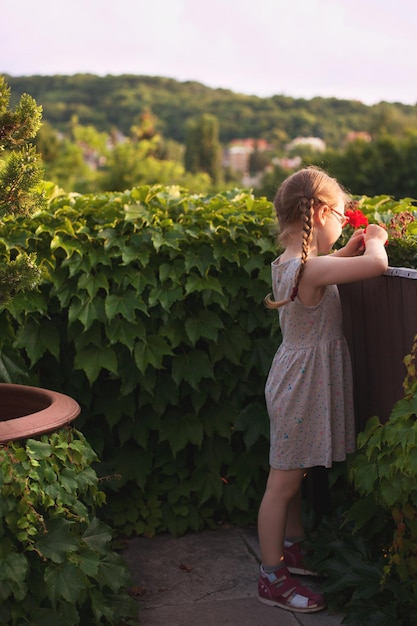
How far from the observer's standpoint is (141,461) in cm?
391

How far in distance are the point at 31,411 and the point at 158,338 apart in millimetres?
736

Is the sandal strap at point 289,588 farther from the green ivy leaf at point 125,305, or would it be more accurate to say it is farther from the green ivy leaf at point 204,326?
the green ivy leaf at point 125,305

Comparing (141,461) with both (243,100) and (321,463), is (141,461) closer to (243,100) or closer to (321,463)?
(321,463)

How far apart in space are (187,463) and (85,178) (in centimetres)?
3008

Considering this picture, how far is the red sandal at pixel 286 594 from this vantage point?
125 inches

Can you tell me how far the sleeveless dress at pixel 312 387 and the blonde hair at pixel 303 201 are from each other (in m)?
0.09

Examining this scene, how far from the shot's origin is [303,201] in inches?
124

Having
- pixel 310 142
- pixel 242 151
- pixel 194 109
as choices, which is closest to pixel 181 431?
pixel 310 142

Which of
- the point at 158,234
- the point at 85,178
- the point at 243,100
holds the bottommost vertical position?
the point at 158,234

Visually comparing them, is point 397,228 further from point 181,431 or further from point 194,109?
point 194,109

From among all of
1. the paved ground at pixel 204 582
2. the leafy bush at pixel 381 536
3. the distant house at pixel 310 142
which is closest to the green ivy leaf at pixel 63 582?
the paved ground at pixel 204 582

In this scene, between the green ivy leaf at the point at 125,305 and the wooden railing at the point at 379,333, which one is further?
the green ivy leaf at the point at 125,305

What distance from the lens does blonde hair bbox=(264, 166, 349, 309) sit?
3117 millimetres

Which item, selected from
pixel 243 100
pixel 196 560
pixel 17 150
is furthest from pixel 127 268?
pixel 243 100
